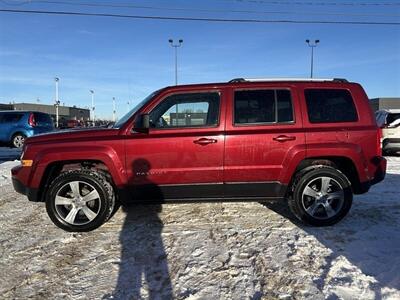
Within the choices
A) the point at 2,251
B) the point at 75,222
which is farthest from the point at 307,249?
the point at 2,251

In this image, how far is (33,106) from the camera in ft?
317

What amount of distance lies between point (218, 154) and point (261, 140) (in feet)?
1.97

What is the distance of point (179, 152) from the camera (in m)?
5.61

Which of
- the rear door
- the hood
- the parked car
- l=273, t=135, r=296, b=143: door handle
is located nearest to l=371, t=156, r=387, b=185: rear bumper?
the rear door

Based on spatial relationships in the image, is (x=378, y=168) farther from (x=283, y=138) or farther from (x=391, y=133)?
(x=391, y=133)

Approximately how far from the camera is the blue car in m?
19.1

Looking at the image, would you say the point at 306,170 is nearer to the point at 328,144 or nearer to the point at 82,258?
the point at 328,144

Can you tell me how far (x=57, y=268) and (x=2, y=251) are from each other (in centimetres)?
98

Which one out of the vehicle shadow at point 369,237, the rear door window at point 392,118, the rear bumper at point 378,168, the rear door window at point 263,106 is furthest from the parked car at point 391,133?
the rear door window at point 263,106

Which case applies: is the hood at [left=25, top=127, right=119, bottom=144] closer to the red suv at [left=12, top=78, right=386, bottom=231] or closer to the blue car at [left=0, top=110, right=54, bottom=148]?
the red suv at [left=12, top=78, right=386, bottom=231]

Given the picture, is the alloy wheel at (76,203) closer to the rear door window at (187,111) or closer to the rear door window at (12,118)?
the rear door window at (187,111)

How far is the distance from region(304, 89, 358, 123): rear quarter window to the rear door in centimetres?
22

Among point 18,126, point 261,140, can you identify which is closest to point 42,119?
point 18,126

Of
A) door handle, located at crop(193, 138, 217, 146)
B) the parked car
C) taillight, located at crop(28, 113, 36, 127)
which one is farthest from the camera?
taillight, located at crop(28, 113, 36, 127)
